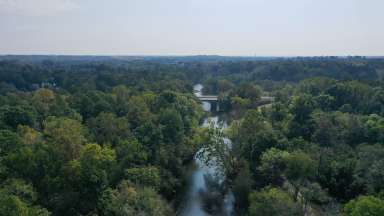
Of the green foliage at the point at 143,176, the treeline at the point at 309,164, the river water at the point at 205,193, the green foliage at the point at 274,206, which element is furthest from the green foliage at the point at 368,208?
the green foliage at the point at 143,176

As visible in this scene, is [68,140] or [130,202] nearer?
[130,202]

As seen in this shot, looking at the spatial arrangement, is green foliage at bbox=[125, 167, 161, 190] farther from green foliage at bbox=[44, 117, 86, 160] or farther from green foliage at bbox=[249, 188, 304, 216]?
green foliage at bbox=[249, 188, 304, 216]

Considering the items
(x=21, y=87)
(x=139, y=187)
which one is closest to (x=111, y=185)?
(x=139, y=187)

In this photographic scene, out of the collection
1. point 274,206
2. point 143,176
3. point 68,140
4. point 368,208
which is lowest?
point 143,176

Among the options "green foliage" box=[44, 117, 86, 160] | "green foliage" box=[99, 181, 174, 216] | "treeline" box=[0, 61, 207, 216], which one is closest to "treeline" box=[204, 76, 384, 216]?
"treeline" box=[0, 61, 207, 216]

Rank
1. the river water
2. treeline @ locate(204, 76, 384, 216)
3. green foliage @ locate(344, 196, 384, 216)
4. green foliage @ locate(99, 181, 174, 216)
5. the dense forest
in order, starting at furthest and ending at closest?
the river water
the dense forest
treeline @ locate(204, 76, 384, 216)
green foliage @ locate(99, 181, 174, 216)
green foliage @ locate(344, 196, 384, 216)

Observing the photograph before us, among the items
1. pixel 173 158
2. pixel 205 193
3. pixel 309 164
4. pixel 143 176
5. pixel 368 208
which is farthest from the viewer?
pixel 173 158

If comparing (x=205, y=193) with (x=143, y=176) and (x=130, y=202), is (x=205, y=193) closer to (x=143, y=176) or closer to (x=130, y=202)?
(x=143, y=176)

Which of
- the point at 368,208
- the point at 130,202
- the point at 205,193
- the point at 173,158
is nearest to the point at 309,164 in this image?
the point at 368,208

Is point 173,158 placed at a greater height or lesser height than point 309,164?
lesser

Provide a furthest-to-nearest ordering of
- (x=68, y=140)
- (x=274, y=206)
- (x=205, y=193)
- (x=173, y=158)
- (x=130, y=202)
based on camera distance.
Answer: (x=173, y=158)
(x=205, y=193)
(x=68, y=140)
(x=130, y=202)
(x=274, y=206)

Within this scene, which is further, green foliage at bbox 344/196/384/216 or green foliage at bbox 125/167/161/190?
green foliage at bbox 125/167/161/190
